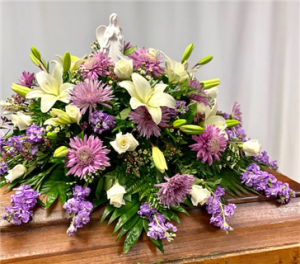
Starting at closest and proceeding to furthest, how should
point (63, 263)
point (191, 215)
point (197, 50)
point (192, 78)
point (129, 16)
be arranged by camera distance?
1. point (63, 263)
2. point (191, 215)
3. point (192, 78)
4. point (129, 16)
5. point (197, 50)

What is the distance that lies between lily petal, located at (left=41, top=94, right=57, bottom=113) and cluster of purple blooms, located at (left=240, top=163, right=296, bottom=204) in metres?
0.60

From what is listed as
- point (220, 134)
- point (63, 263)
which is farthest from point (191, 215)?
point (63, 263)

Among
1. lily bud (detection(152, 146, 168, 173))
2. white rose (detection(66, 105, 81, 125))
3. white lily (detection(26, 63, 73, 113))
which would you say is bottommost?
lily bud (detection(152, 146, 168, 173))

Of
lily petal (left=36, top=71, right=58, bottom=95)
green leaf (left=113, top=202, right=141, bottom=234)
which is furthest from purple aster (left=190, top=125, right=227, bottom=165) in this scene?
lily petal (left=36, top=71, right=58, bottom=95)

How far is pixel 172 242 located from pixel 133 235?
4.0 inches

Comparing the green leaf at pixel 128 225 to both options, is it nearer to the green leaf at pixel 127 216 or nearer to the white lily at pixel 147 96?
the green leaf at pixel 127 216

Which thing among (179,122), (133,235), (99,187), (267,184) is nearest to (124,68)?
(179,122)

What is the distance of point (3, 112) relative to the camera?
3.18 feet

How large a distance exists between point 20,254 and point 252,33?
1.78 m

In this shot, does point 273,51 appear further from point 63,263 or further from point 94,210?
point 63,263

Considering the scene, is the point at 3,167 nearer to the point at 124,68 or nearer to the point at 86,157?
the point at 86,157

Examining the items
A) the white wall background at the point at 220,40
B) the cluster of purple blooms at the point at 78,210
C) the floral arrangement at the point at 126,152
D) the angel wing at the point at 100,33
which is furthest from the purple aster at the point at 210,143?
the white wall background at the point at 220,40

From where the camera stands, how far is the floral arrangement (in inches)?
27.5

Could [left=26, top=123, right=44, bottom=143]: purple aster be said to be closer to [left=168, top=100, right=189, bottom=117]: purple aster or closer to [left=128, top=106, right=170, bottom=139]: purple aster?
[left=128, top=106, right=170, bottom=139]: purple aster
